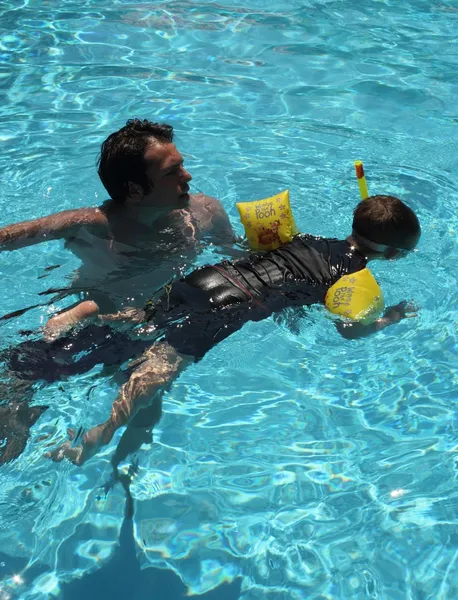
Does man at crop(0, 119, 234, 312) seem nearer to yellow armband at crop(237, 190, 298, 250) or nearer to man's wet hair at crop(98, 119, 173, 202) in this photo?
man's wet hair at crop(98, 119, 173, 202)

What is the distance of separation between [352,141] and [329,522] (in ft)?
13.1

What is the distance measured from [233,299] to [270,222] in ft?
2.27

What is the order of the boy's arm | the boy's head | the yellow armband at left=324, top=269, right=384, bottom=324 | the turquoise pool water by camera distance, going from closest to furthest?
the turquoise pool water
the yellow armband at left=324, top=269, right=384, bottom=324
the boy's arm
the boy's head

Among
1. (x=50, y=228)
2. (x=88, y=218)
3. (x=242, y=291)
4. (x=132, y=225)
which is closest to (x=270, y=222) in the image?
(x=242, y=291)

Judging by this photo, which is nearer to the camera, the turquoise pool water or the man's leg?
the turquoise pool water

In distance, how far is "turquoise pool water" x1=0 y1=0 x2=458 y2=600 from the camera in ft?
11.1

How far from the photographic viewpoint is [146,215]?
4227 millimetres

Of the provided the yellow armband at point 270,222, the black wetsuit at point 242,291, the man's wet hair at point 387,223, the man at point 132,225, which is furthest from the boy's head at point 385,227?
the man at point 132,225

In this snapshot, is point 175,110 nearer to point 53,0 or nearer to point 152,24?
point 152,24

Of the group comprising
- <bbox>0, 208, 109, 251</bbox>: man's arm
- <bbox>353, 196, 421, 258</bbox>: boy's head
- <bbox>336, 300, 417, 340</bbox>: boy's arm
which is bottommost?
<bbox>336, 300, 417, 340</bbox>: boy's arm

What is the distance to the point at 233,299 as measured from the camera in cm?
395

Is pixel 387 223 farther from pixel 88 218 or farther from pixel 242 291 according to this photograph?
pixel 88 218


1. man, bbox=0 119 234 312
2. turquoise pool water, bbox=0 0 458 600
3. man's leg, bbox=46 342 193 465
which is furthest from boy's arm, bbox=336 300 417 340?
man, bbox=0 119 234 312

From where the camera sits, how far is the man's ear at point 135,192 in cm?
414
